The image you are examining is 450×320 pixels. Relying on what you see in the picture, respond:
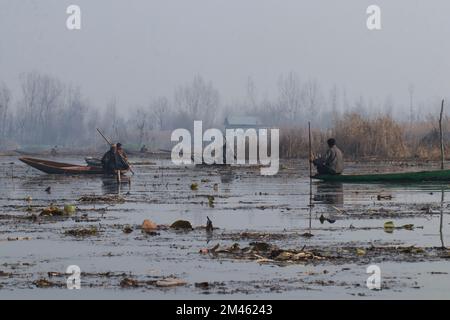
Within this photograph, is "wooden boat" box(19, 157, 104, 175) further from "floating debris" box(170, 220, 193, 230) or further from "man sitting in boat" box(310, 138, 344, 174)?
"floating debris" box(170, 220, 193, 230)

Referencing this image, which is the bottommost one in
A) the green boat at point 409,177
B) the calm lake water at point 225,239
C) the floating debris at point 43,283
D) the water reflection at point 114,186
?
the floating debris at point 43,283

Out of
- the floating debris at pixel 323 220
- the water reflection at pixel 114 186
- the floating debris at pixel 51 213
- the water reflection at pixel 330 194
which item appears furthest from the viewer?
the water reflection at pixel 114 186

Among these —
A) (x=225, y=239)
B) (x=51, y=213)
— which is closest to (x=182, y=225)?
(x=225, y=239)

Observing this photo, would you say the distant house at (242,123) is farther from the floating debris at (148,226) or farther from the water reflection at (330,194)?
the floating debris at (148,226)

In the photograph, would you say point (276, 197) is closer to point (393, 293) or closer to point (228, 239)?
point (228, 239)

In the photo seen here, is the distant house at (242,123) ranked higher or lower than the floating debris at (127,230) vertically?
higher

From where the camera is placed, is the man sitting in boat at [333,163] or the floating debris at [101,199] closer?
the floating debris at [101,199]

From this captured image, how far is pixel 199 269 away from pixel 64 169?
1321 inches

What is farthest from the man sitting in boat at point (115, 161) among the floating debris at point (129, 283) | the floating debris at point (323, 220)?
the floating debris at point (129, 283)

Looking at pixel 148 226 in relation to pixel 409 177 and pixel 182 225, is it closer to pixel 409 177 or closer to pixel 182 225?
pixel 182 225

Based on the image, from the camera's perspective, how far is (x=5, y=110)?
159 m

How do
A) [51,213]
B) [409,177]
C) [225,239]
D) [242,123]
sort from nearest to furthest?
[225,239]
[51,213]
[409,177]
[242,123]

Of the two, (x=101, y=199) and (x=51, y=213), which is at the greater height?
(x=101, y=199)
